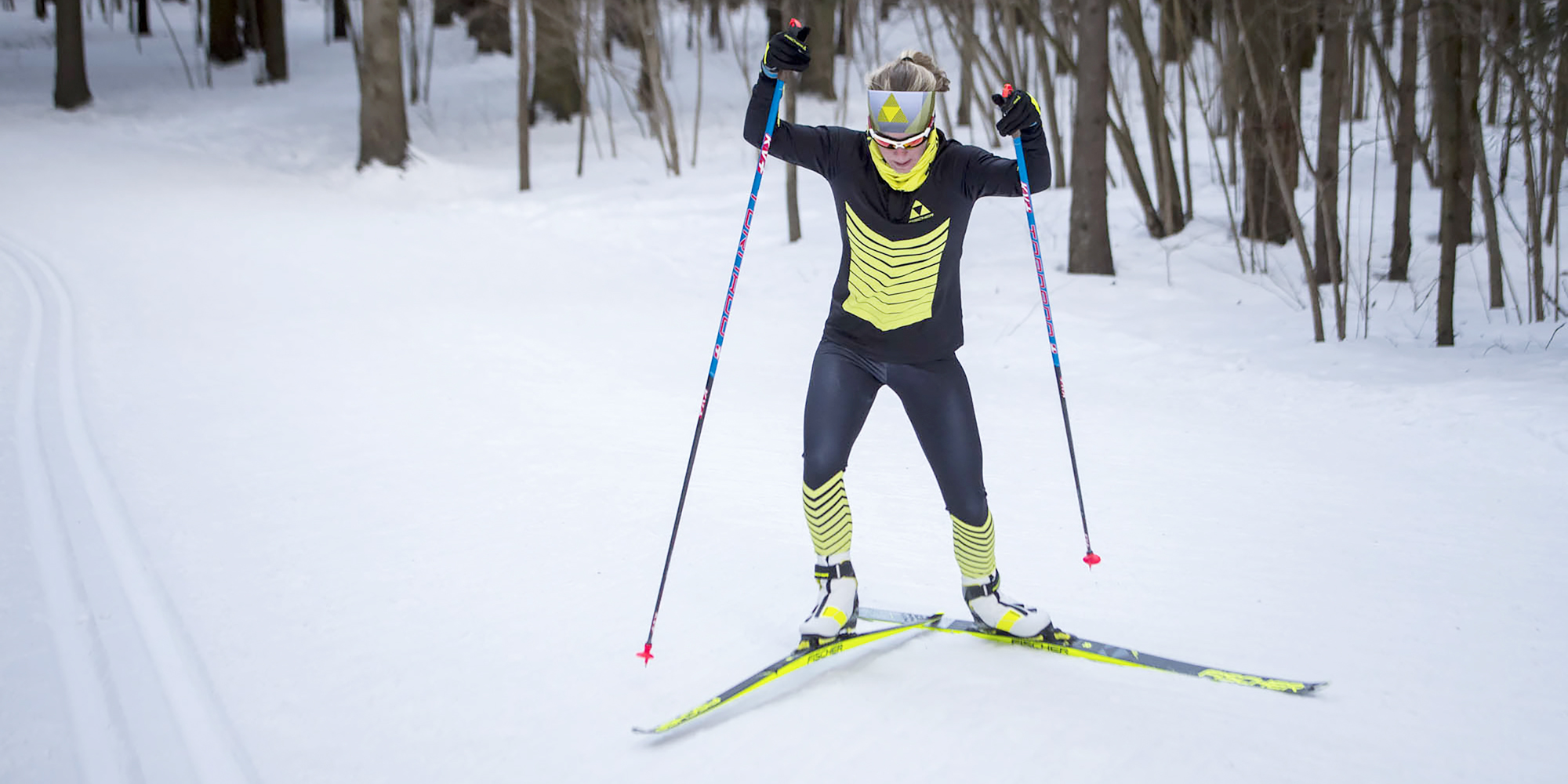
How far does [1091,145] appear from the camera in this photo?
9.41m

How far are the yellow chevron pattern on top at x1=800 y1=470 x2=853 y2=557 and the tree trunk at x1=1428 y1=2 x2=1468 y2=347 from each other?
19.4ft

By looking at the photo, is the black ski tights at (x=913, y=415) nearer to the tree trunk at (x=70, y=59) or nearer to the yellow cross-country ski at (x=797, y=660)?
the yellow cross-country ski at (x=797, y=660)

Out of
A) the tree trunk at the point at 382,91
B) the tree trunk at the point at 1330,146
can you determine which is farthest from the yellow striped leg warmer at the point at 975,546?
the tree trunk at the point at 382,91

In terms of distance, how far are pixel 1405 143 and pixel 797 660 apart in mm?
8265

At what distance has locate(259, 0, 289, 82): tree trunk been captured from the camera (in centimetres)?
2300

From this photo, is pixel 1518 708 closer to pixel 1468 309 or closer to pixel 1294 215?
pixel 1294 215

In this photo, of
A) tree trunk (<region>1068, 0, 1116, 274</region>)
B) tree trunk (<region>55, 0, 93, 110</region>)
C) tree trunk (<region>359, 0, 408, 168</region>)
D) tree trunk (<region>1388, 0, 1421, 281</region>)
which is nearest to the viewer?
tree trunk (<region>1388, 0, 1421, 281</region>)

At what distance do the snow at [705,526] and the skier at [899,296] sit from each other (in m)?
0.47

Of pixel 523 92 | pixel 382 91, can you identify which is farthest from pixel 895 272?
pixel 382 91

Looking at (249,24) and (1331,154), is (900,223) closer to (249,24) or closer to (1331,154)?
(1331,154)

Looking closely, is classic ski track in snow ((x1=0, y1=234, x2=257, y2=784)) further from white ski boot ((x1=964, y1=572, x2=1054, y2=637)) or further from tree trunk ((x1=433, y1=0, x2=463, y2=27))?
tree trunk ((x1=433, y1=0, x2=463, y2=27))

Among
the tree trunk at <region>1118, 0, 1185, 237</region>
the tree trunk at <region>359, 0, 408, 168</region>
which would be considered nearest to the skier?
the tree trunk at <region>1118, 0, 1185, 237</region>

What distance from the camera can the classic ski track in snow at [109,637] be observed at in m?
2.85

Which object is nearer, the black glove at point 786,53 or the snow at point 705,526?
the snow at point 705,526
